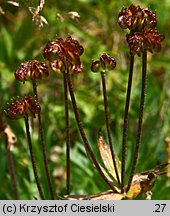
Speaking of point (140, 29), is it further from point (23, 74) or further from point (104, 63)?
point (23, 74)

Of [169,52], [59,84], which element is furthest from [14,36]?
[169,52]

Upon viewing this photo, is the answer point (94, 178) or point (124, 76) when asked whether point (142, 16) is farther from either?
point (124, 76)

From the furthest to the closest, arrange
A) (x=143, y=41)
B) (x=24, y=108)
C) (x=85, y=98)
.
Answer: (x=85, y=98), (x=24, y=108), (x=143, y=41)

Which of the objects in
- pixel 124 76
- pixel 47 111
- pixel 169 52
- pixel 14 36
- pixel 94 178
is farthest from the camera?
pixel 169 52

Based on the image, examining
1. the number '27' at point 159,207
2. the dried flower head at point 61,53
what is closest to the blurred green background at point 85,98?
the number '27' at point 159,207

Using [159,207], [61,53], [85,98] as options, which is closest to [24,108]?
[61,53]

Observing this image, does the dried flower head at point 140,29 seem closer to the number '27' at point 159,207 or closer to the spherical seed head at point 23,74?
the spherical seed head at point 23,74
